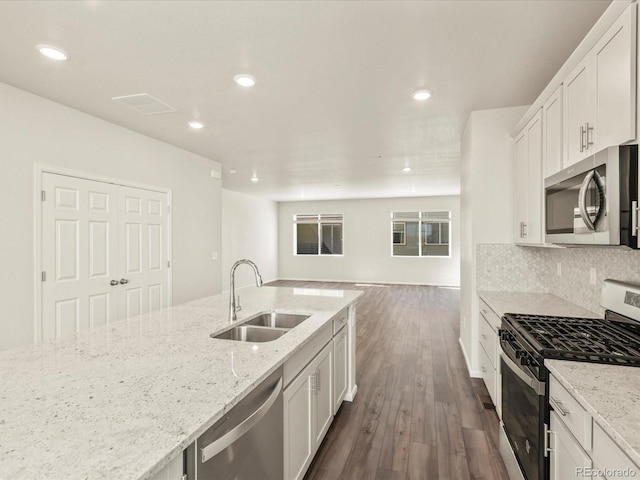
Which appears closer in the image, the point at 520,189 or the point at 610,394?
the point at 610,394

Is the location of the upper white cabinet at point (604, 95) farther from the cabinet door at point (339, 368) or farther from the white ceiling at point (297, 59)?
the cabinet door at point (339, 368)

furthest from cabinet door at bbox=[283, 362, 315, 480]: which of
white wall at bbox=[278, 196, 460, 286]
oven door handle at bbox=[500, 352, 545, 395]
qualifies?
white wall at bbox=[278, 196, 460, 286]

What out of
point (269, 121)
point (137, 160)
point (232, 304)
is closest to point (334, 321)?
point (232, 304)

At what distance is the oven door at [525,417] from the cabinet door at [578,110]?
1.16 m

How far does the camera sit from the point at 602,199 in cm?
145

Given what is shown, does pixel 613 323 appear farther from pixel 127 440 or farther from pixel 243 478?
pixel 127 440

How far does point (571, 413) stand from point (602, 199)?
0.89 metres

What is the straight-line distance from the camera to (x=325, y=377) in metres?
2.24

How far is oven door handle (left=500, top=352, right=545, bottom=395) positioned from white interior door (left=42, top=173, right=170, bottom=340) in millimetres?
3746

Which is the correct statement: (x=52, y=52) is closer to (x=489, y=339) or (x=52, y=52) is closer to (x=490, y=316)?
(x=490, y=316)

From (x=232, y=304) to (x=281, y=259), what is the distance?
29.2 ft

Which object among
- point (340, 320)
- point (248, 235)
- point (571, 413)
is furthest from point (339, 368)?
point (248, 235)

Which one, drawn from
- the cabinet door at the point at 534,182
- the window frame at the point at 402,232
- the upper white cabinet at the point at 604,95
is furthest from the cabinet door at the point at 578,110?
the window frame at the point at 402,232

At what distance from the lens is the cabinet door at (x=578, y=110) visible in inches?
66.3
